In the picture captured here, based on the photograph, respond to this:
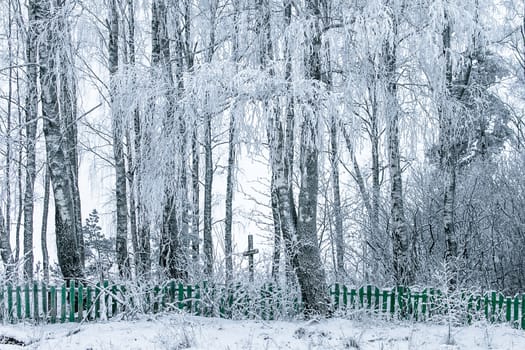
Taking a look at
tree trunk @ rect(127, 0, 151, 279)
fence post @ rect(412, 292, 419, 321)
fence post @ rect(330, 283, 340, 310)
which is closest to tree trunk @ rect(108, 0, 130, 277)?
tree trunk @ rect(127, 0, 151, 279)

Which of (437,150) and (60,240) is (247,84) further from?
(437,150)

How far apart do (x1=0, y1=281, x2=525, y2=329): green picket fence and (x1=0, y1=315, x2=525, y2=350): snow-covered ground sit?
13.8 inches

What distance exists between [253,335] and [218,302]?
5.17 feet

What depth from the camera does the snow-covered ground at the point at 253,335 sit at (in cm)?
722

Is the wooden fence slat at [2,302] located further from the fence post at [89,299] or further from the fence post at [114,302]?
the fence post at [114,302]

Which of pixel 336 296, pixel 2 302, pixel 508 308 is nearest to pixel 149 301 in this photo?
pixel 2 302

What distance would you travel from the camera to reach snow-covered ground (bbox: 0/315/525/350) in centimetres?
722

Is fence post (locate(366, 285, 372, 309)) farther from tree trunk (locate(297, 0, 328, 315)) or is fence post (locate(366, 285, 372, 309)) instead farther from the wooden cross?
the wooden cross

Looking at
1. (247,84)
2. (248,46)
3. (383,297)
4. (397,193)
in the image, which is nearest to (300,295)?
(383,297)

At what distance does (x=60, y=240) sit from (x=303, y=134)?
15.0ft

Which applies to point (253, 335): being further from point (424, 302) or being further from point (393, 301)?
point (424, 302)

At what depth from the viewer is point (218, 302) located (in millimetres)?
9344

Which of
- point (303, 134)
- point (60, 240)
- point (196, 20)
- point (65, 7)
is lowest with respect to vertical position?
point (60, 240)

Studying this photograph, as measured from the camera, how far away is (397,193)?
1049 centimetres
